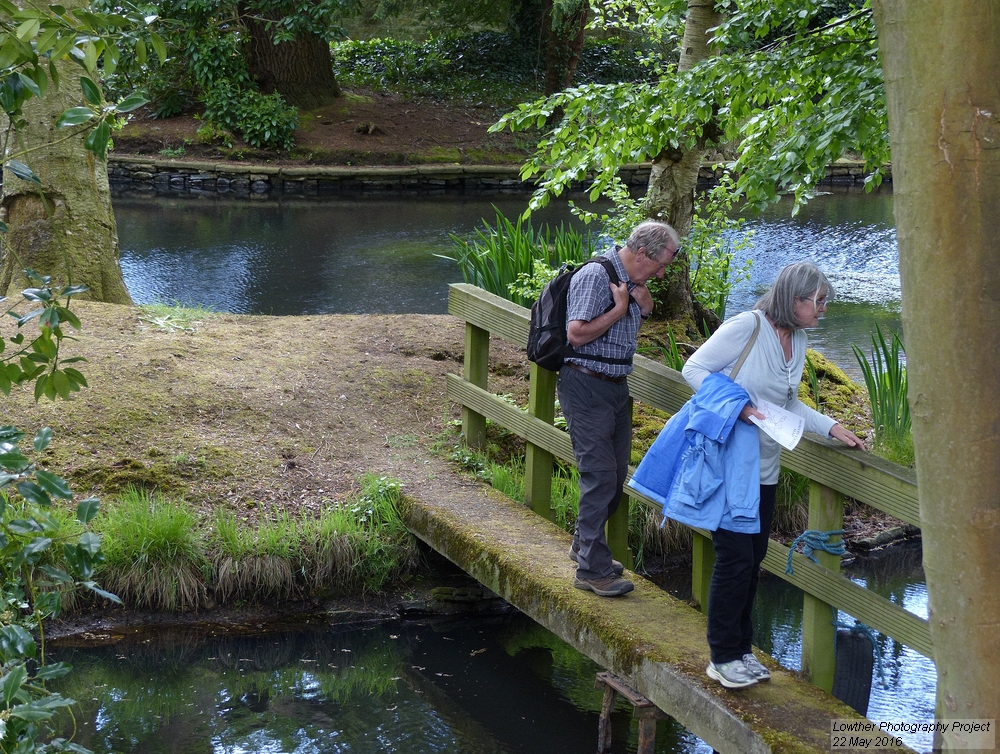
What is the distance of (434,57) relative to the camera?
86.6 ft

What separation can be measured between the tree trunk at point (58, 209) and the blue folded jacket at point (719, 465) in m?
5.69

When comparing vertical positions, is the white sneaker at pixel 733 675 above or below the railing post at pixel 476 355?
below

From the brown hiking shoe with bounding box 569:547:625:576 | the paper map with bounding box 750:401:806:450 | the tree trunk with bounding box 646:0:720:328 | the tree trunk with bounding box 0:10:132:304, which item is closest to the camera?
the paper map with bounding box 750:401:806:450

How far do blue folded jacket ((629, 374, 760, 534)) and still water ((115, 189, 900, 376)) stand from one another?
6110mm

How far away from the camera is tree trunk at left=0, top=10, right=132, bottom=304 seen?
7.61 metres

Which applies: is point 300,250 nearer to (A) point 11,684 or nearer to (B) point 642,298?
(B) point 642,298

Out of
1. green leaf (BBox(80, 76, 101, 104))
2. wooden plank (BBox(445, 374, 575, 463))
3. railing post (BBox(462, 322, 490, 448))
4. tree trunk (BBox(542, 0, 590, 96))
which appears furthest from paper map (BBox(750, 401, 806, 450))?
tree trunk (BBox(542, 0, 590, 96))

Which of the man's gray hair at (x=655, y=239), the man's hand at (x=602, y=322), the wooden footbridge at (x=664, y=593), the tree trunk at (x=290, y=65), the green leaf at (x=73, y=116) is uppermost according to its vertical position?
the tree trunk at (x=290, y=65)

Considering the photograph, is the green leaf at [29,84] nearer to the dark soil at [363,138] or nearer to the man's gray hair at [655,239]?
the man's gray hair at [655,239]

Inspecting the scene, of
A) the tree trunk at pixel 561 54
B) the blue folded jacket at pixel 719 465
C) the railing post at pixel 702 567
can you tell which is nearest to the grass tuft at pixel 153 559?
the railing post at pixel 702 567

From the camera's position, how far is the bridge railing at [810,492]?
339 centimetres

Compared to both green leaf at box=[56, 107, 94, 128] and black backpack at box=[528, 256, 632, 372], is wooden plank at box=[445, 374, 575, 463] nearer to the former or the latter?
black backpack at box=[528, 256, 632, 372]

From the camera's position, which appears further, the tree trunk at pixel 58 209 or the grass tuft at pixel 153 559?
the tree trunk at pixel 58 209

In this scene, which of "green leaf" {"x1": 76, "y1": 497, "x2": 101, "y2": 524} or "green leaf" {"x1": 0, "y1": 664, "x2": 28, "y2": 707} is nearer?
"green leaf" {"x1": 0, "y1": 664, "x2": 28, "y2": 707}
